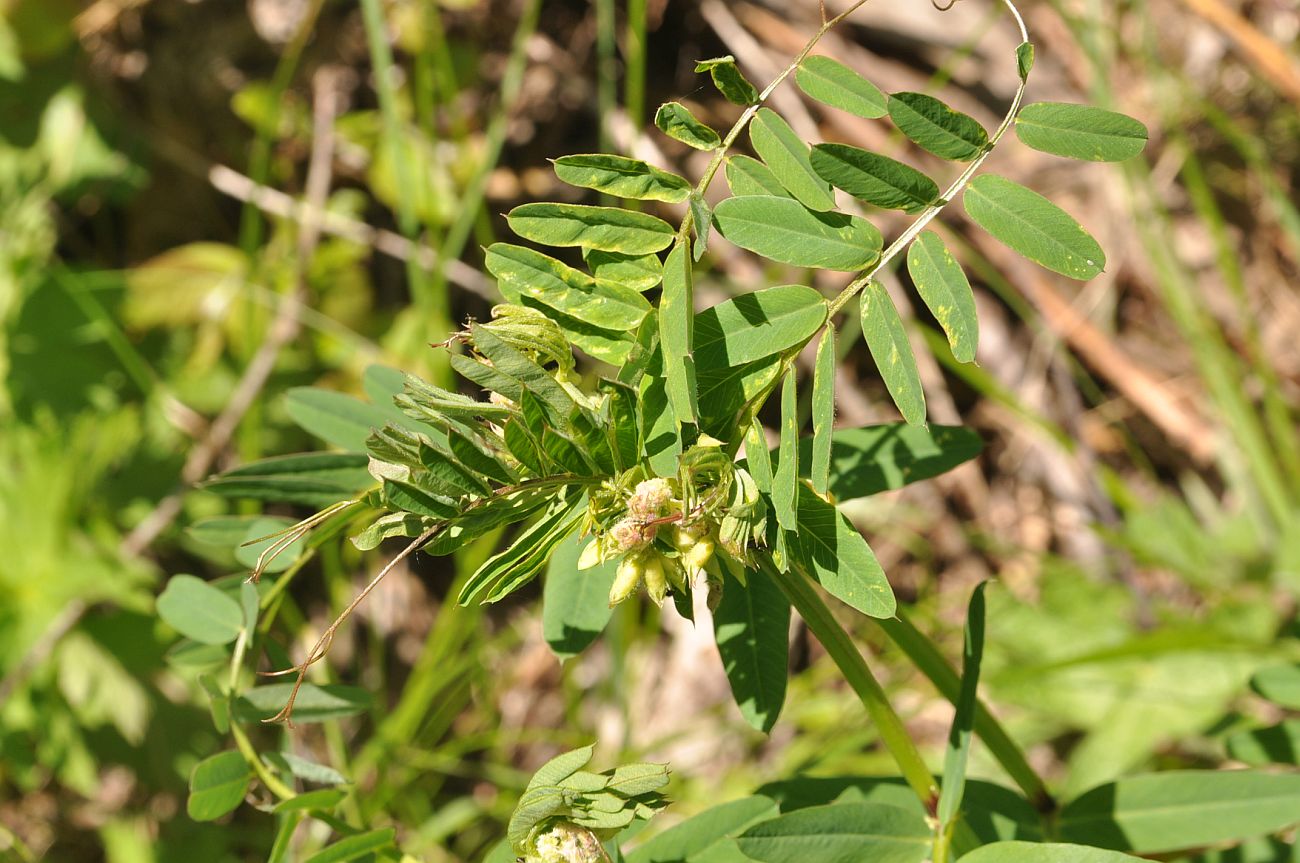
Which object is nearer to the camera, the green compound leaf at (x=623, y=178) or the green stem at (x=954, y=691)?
the green compound leaf at (x=623, y=178)

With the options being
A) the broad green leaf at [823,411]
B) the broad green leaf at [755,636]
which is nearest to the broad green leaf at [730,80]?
the broad green leaf at [823,411]

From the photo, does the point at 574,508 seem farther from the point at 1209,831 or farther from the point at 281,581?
the point at 1209,831

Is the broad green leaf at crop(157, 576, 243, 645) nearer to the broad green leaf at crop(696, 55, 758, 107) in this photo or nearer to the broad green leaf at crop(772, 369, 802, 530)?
the broad green leaf at crop(772, 369, 802, 530)

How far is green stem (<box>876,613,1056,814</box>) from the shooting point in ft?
4.22

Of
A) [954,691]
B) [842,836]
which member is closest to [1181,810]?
[954,691]

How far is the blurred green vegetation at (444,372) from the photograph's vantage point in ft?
9.21

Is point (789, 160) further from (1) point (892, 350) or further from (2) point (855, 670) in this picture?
(2) point (855, 670)

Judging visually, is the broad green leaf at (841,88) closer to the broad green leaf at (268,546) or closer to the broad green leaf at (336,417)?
the broad green leaf at (336,417)

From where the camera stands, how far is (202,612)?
1425mm

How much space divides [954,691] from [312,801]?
735 mm

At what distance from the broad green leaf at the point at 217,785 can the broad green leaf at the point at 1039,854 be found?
0.81 m

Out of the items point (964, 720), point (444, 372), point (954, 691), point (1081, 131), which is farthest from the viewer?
point (444, 372)

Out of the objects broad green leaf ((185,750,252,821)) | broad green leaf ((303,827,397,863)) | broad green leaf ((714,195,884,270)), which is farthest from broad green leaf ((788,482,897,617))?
broad green leaf ((185,750,252,821))

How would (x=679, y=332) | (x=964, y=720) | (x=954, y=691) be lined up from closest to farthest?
(x=679, y=332) < (x=964, y=720) < (x=954, y=691)
